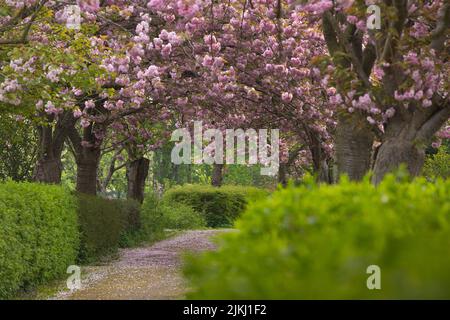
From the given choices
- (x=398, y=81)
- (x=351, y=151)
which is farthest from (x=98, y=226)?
(x=398, y=81)

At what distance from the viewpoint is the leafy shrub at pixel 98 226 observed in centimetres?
1557

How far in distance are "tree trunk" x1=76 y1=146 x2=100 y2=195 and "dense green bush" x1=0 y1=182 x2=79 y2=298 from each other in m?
5.49

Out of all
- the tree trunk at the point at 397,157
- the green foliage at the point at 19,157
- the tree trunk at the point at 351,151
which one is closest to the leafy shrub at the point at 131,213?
the green foliage at the point at 19,157

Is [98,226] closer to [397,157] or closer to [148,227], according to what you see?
[148,227]

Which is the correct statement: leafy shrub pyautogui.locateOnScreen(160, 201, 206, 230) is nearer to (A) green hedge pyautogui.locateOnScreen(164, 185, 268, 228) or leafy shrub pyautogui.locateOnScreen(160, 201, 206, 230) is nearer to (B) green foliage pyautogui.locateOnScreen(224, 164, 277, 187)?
(A) green hedge pyautogui.locateOnScreen(164, 185, 268, 228)

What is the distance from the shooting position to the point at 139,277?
42.5 ft

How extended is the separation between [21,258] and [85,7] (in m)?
3.91

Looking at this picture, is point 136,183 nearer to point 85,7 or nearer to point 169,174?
point 85,7

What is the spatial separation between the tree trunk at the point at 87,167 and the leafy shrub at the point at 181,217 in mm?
5256

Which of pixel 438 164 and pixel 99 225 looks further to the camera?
pixel 438 164

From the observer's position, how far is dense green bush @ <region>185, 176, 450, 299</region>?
91.4 inches

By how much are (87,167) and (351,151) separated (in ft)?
31.8
